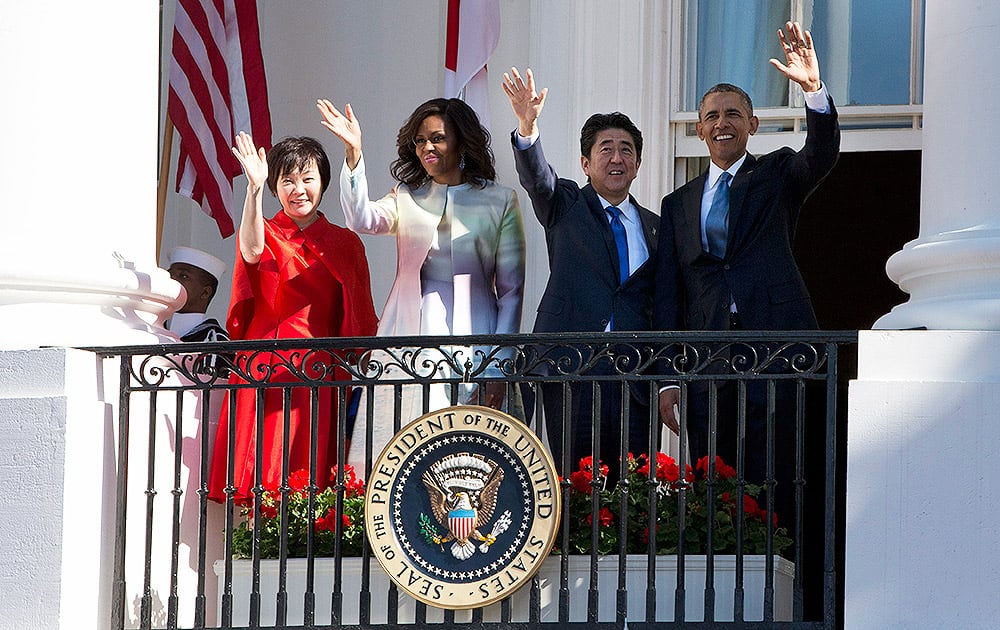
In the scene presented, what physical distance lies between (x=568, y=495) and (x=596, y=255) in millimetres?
1415

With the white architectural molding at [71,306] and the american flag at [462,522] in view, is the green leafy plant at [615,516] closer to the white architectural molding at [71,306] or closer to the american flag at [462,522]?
the american flag at [462,522]

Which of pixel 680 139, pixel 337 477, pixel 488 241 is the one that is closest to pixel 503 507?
pixel 337 477

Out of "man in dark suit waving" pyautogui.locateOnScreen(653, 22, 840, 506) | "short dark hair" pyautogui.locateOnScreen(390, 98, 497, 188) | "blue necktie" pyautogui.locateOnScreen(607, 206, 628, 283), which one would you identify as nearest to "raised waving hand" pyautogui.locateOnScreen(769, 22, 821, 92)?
"man in dark suit waving" pyautogui.locateOnScreen(653, 22, 840, 506)

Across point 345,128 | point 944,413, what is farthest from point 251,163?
point 944,413

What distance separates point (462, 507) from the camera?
6.95m

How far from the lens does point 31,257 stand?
723 centimetres

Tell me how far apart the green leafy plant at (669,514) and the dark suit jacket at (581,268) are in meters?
0.76

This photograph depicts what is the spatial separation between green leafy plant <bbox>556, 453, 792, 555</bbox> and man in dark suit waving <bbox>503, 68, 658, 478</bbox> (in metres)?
0.46

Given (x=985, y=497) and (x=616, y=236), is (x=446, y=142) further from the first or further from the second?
(x=985, y=497)

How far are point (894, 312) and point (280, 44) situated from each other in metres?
5.02

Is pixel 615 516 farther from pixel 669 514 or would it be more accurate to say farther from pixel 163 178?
pixel 163 178

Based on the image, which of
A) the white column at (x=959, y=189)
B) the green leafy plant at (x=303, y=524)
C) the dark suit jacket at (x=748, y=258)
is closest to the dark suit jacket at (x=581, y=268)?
the dark suit jacket at (x=748, y=258)

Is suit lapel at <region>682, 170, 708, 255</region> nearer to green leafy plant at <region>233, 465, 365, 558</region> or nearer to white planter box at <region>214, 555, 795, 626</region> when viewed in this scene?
white planter box at <region>214, 555, 795, 626</region>

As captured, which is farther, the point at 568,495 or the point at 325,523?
the point at 325,523
